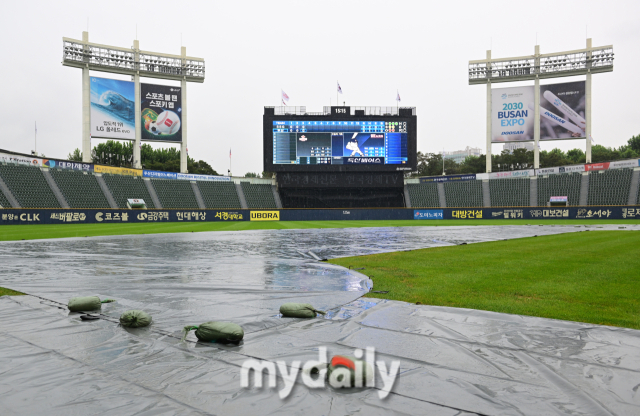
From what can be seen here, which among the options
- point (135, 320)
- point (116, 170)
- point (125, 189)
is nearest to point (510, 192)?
point (125, 189)

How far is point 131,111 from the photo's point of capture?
48.2 m

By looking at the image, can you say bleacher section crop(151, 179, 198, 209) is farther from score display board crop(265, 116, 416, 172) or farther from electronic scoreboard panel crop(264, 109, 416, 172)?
score display board crop(265, 116, 416, 172)

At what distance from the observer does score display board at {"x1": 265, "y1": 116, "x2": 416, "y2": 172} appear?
1887 inches

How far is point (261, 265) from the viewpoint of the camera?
10977 mm

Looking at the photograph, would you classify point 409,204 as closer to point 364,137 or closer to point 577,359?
point 364,137

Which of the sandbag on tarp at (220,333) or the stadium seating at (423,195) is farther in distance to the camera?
the stadium seating at (423,195)

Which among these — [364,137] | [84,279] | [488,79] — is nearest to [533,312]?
[84,279]

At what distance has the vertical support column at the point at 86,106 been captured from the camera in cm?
4622

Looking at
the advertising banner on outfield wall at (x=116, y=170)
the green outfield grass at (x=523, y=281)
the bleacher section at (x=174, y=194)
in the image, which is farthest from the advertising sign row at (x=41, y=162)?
the green outfield grass at (x=523, y=281)

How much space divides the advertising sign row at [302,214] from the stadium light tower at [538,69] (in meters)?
10.5

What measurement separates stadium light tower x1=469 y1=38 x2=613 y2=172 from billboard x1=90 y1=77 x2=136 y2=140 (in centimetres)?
4547

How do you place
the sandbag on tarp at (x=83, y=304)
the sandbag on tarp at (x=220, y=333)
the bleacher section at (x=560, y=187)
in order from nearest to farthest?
the sandbag on tarp at (x=220, y=333) → the sandbag on tarp at (x=83, y=304) → the bleacher section at (x=560, y=187)

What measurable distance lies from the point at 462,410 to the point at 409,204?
55946 mm

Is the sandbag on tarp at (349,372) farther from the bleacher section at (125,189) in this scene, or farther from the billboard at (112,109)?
the billboard at (112,109)
